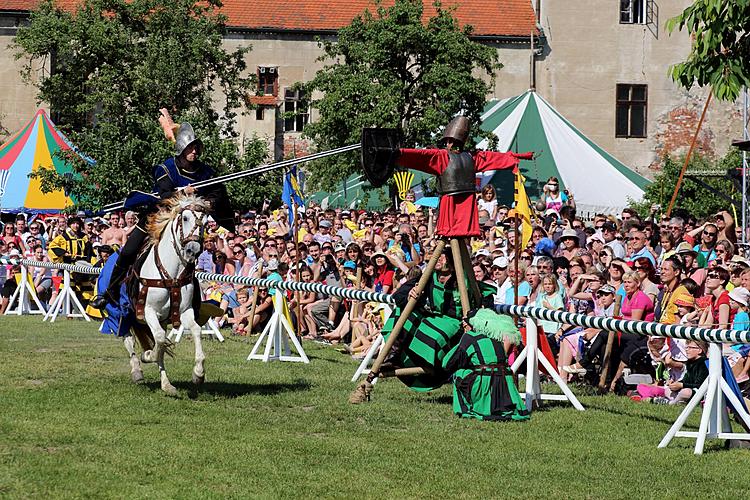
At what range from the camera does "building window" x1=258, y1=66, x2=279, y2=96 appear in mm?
49906

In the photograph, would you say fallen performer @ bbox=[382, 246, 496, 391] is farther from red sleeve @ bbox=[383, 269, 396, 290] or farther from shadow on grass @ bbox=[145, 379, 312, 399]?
red sleeve @ bbox=[383, 269, 396, 290]

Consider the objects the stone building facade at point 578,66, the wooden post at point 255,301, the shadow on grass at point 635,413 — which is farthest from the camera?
the stone building facade at point 578,66

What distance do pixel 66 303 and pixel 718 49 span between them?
14.9 metres

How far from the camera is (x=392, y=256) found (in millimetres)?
16812

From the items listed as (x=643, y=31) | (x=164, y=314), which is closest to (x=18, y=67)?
(x=643, y=31)

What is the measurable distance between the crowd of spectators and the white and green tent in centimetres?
544

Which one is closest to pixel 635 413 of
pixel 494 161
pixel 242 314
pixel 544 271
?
pixel 494 161

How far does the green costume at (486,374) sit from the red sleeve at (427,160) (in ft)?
4.45

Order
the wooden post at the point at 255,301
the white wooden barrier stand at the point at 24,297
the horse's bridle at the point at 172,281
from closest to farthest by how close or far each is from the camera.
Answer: the horse's bridle at the point at 172,281, the wooden post at the point at 255,301, the white wooden barrier stand at the point at 24,297

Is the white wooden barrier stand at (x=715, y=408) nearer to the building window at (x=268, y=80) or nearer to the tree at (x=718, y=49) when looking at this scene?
the tree at (x=718, y=49)

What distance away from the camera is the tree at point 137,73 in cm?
3344

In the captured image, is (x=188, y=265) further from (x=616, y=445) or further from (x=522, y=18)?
(x=522, y=18)

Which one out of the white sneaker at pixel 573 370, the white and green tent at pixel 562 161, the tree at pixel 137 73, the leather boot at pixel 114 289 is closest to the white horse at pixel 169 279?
the leather boot at pixel 114 289

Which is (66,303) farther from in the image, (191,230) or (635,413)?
(635,413)
